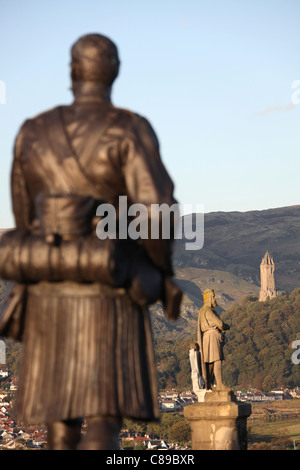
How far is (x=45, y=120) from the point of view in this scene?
4129 millimetres

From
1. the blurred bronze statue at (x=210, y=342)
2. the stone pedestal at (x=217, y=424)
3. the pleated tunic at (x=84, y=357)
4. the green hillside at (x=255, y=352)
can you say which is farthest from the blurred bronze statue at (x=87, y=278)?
the green hillside at (x=255, y=352)

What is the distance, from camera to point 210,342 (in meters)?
15.4

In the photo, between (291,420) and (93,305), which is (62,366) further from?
(291,420)

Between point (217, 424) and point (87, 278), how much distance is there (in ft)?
33.3

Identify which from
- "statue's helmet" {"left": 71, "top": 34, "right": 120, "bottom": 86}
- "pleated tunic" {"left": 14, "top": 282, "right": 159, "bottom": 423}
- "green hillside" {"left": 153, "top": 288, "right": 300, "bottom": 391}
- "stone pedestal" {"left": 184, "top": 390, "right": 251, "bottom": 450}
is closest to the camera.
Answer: "pleated tunic" {"left": 14, "top": 282, "right": 159, "bottom": 423}

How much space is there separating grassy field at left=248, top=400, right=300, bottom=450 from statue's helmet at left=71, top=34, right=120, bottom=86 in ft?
208

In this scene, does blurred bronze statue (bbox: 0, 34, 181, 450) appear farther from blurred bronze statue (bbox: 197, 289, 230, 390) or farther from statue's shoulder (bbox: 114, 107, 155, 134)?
blurred bronze statue (bbox: 197, 289, 230, 390)

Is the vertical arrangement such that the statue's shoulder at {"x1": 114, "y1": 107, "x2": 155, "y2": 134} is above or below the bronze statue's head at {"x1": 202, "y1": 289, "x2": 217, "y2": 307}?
below

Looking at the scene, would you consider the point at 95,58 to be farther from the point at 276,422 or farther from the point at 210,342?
the point at 276,422

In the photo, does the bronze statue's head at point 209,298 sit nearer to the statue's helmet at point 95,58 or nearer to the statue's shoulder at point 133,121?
the statue's helmet at point 95,58

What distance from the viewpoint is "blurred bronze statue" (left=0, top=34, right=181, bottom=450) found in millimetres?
3830

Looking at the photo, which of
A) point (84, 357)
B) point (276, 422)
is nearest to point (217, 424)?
point (84, 357)

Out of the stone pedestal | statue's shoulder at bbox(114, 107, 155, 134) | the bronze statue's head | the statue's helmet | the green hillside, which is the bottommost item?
the stone pedestal

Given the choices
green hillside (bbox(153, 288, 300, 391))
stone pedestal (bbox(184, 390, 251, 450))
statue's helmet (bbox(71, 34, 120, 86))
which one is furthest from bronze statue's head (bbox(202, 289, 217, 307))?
green hillside (bbox(153, 288, 300, 391))
